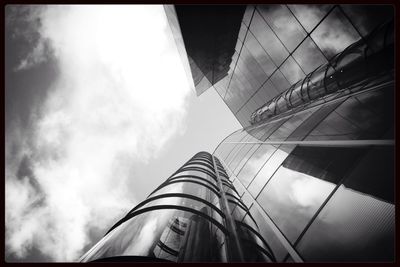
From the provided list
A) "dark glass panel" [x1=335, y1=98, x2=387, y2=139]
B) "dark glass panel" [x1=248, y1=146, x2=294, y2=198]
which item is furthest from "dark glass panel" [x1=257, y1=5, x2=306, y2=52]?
"dark glass panel" [x1=248, y1=146, x2=294, y2=198]

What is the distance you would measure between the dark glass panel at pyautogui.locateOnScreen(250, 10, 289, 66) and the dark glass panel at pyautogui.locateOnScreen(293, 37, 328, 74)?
0.67 meters

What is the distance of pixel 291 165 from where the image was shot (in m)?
5.72

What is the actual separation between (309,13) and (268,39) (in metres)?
2.54

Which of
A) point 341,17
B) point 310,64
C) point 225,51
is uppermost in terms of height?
point 225,51

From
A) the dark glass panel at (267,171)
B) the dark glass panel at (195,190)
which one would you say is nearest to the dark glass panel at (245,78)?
the dark glass panel at (267,171)

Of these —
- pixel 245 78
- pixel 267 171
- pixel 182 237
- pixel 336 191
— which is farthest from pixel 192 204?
pixel 245 78

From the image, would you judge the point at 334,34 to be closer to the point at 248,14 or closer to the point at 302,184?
the point at 248,14

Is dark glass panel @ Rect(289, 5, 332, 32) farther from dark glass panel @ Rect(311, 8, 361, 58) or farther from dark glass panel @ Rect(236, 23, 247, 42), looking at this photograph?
dark glass panel @ Rect(236, 23, 247, 42)

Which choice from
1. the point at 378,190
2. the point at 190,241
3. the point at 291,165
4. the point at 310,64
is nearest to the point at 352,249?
the point at 378,190

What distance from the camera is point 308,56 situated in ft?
30.8

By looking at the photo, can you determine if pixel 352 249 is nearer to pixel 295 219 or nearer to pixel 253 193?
pixel 295 219

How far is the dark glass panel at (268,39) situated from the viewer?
10086 millimetres

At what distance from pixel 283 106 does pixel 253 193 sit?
6695 mm

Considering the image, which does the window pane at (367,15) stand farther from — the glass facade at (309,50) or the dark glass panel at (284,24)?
the dark glass panel at (284,24)
